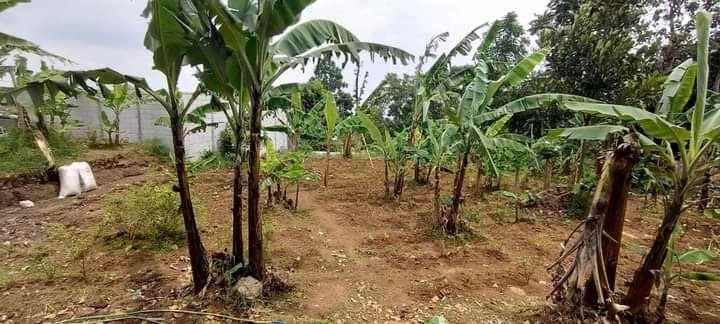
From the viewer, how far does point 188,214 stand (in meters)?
2.85

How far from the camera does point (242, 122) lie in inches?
117

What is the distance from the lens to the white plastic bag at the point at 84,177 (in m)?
6.50

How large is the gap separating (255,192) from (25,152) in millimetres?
8136

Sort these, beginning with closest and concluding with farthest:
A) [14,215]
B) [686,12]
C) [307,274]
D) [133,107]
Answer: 1. [307,274]
2. [14,215]
3. [686,12]
4. [133,107]

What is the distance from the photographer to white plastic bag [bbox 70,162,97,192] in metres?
6.50

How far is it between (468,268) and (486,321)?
1006 millimetres

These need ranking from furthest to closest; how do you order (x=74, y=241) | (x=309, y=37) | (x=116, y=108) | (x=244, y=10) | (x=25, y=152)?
(x=116, y=108) < (x=25, y=152) < (x=74, y=241) < (x=309, y=37) < (x=244, y=10)

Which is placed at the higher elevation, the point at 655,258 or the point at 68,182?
the point at 655,258

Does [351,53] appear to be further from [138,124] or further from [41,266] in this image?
[138,124]

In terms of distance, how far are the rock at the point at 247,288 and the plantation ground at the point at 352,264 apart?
0.12 m

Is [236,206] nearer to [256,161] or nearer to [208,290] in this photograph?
[256,161]

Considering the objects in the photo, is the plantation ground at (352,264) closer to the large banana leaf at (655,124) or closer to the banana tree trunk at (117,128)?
the large banana leaf at (655,124)

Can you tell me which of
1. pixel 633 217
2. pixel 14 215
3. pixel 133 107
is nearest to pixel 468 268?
pixel 633 217

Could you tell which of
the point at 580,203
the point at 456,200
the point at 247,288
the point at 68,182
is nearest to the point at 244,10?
the point at 247,288
